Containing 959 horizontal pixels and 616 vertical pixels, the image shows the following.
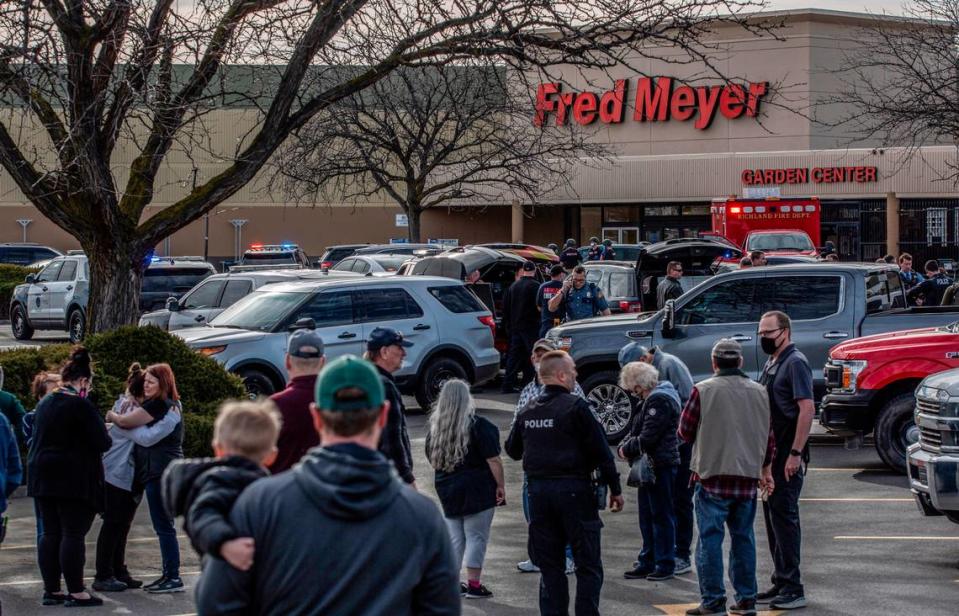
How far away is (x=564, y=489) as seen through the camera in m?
7.78

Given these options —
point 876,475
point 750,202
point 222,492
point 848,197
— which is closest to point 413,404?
point 876,475

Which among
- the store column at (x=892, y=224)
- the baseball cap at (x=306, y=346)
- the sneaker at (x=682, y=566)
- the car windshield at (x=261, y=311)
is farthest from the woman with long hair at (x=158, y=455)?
the store column at (x=892, y=224)

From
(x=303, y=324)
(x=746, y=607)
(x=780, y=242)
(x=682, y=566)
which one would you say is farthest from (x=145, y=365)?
(x=780, y=242)

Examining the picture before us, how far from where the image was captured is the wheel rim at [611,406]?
1617cm

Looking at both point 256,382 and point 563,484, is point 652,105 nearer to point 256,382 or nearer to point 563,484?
point 256,382

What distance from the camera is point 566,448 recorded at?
307 inches

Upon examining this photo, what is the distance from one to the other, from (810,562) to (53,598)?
17.2ft

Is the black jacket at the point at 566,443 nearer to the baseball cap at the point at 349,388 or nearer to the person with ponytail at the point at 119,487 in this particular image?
the person with ponytail at the point at 119,487

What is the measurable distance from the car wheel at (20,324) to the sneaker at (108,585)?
2197 cm

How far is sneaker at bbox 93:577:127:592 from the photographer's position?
9.57m

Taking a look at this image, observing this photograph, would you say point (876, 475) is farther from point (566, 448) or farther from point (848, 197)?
point (848, 197)

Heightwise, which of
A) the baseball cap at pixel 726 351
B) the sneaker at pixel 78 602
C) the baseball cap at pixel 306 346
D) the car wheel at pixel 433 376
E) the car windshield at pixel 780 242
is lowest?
the sneaker at pixel 78 602

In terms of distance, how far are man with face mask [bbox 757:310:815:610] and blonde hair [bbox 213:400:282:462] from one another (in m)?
5.44

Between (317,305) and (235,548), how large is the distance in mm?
13972
